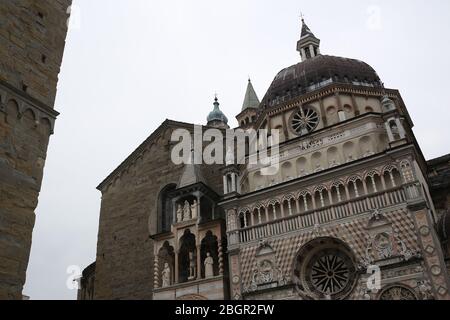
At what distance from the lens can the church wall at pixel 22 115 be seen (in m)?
7.86

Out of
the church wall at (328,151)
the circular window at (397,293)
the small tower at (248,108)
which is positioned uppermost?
the small tower at (248,108)

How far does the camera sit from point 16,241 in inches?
312

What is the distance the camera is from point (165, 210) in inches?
1125

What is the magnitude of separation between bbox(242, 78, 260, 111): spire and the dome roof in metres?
17.2

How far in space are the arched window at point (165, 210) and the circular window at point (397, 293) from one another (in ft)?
48.8

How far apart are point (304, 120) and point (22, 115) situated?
63.2 ft

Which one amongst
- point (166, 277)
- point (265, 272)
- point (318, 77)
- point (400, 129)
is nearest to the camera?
point (400, 129)

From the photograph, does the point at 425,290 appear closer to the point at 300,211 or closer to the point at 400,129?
the point at 300,211

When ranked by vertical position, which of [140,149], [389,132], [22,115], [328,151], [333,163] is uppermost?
[140,149]

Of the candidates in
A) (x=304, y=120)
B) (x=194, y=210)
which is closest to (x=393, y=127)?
(x=304, y=120)

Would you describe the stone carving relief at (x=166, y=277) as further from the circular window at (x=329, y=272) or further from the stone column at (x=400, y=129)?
the stone column at (x=400, y=129)

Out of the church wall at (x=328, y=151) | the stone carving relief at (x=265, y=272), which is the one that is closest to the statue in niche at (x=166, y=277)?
the stone carving relief at (x=265, y=272)

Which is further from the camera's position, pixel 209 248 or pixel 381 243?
pixel 209 248

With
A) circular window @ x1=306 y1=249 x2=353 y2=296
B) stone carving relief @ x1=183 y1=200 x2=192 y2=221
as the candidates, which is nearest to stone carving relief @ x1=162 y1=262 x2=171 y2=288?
stone carving relief @ x1=183 y1=200 x2=192 y2=221
